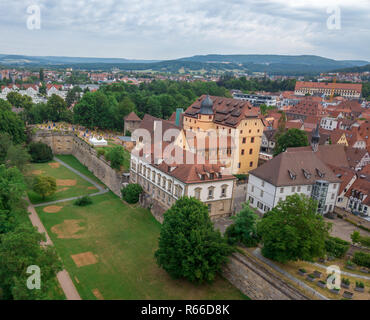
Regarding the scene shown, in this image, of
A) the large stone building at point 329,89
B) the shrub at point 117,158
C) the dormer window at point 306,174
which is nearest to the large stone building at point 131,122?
the shrub at point 117,158

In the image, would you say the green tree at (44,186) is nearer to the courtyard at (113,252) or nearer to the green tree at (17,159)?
the courtyard at (113,252)

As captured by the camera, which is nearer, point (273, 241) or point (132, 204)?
point (273, 241)

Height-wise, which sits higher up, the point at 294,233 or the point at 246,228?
the point at 294,233

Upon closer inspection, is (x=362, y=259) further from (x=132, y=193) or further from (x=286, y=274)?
(x=132, y=193)

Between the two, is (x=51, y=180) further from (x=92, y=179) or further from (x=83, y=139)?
(x=83, y=139)

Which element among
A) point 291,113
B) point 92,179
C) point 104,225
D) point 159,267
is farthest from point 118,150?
point 291,113

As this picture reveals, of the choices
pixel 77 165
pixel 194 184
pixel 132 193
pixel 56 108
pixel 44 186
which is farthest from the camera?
pixel 56 108

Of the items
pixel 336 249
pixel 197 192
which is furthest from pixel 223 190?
pixel 336 249
